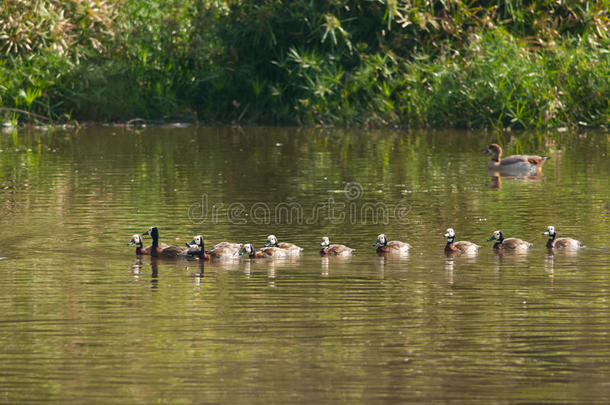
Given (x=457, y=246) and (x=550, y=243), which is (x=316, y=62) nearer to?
(x=550, y=243)

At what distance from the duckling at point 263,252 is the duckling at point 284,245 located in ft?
0.37

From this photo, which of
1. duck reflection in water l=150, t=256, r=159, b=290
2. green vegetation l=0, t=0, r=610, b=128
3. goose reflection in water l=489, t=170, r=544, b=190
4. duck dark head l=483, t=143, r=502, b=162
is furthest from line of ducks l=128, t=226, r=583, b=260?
green vegetation l=0, t=0, r=610, b=128

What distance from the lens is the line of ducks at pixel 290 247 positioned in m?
15.3

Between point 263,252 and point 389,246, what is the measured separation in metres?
1.66

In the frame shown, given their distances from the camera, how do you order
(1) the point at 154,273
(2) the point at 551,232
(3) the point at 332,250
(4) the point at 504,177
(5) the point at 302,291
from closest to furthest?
(5) the point at 302,291
(1) the point at 154,273
(3) the point at 332,250
(2) the point at 551,232
(4) the point at 504,177

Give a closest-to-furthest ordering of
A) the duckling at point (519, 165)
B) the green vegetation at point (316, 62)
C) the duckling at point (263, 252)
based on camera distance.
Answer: the duckling at point (263, 252) < the duckling at point (519, 165) < the green vegetation at point (316, 62)

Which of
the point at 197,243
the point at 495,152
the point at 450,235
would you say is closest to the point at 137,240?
the point at 197,243

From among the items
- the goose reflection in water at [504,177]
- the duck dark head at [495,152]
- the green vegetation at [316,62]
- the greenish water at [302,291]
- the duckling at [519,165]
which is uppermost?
the green vegetation at [316,62]

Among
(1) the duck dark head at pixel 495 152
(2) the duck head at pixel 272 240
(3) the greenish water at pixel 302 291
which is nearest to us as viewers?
(3) the greenish water at pixel 302 291

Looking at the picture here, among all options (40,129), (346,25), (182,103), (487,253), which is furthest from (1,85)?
(487,253)

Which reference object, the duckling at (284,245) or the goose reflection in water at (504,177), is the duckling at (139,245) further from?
the goose reflection in water at (504,177)

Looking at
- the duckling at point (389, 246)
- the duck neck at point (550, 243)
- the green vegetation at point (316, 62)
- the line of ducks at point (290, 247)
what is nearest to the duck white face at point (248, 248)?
the line of ducks at point (290, 247)

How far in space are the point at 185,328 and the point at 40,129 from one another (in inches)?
1025

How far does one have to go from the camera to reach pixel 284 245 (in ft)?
51.3
